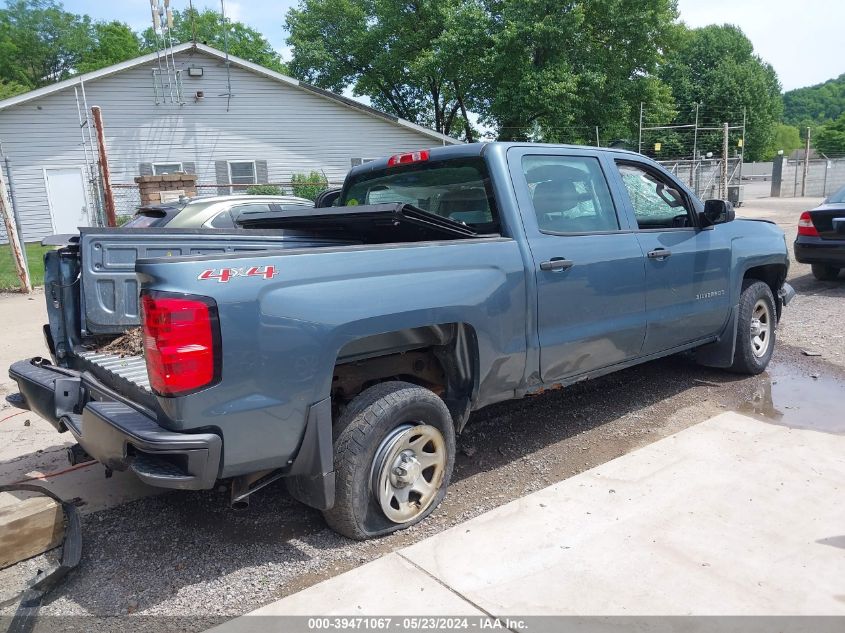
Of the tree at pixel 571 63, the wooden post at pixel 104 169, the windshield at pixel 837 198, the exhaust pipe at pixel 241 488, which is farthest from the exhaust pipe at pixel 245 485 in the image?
the tree at pixel 571 63

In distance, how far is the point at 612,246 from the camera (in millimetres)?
4316

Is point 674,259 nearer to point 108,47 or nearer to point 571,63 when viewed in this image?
point 571,63

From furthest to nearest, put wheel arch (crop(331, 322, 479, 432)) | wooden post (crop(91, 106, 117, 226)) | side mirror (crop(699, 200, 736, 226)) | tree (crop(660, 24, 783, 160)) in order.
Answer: tree (crop(660, 24, 783, 160)), wooden post (crop(91, 106, 117, 226)), side mirror (crop(699, 200, 736, 226)), wheel arch (crop(331, 322, 479, 432))

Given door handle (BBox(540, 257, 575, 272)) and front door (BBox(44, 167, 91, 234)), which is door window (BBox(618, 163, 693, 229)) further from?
front door (BBox(44, 167, 91, 234))

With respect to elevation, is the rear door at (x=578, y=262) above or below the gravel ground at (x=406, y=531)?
above

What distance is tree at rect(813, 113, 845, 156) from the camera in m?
76.4

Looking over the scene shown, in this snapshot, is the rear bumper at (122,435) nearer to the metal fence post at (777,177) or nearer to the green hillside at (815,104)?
the metal fence post at (777,177)

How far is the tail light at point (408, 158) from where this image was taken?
4336 millimetres

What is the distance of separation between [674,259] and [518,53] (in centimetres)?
2418

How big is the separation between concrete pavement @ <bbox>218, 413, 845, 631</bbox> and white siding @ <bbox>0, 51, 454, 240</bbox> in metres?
18.5

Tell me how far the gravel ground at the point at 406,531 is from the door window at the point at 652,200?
57.4 inches

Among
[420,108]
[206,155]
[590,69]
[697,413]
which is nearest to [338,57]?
[420,108]

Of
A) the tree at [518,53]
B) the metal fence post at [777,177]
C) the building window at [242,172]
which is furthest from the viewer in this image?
the metal fence post at [777,177]

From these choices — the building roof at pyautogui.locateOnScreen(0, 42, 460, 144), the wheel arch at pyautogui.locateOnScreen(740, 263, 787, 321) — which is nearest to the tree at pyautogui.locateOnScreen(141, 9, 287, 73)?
the building roof at pyautogui.locateOnScreen(0, 42, 460, 144)
